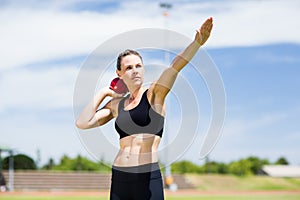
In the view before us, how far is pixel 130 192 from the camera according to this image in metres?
3.92

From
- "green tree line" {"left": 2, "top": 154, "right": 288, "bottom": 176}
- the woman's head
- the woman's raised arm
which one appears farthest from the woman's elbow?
"green tree line" {"left": 2, "top": 154, "right": 288, "bottom": 176}

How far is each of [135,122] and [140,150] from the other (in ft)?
0.70

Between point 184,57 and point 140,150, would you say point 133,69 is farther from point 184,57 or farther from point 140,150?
point 140,150

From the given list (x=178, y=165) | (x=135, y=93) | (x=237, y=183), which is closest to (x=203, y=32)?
(x=135, y=93)

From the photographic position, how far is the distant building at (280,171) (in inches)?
2399

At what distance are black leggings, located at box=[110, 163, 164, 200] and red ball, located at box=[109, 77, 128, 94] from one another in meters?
0.53

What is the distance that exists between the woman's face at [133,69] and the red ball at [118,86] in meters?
0.16

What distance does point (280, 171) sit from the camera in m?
62.1

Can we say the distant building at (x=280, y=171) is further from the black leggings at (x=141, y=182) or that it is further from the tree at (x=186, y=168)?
the black leggings at (x=141, y=182)

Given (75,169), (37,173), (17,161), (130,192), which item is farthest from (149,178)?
(75,169)

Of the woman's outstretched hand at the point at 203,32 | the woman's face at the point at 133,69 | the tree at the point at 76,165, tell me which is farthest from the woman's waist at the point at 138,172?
the tree at the point at 76,165

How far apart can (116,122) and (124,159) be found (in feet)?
0.85

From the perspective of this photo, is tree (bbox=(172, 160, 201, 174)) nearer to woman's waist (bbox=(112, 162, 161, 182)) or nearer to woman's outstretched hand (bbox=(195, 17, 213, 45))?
woman's waist (bbox=(112, 162, 161, 182))

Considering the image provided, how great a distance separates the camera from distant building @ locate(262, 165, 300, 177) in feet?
200
